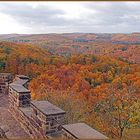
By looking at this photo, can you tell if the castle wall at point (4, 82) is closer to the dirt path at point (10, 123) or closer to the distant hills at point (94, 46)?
the dirt path at point (10, 123)

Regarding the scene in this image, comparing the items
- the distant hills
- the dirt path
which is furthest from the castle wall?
the distant hills

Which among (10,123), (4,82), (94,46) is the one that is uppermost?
(4,82)

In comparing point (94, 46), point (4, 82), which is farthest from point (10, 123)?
point (94, 46)

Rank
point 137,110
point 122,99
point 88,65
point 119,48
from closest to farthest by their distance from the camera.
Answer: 1. point 122,99
2. point 137,110
3. point 88,65
4. point 119,48

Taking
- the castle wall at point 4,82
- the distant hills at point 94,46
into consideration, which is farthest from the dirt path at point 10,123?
the distant hills at point 94,46

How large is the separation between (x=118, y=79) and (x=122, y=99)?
23219 millimetres

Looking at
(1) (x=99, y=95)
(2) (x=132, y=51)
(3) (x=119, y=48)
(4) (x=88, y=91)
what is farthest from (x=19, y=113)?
(3) (x=119, y=48)

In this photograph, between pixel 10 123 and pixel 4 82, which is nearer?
pixel 10 123

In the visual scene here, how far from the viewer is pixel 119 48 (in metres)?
90.2

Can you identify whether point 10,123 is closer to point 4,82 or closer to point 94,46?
point 4,82

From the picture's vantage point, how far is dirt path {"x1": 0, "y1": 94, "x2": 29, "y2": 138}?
6.16 meters

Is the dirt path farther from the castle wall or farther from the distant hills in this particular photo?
the distant hills

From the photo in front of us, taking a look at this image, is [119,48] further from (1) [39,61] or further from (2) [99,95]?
(2) [99,95]

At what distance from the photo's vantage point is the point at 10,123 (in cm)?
682
